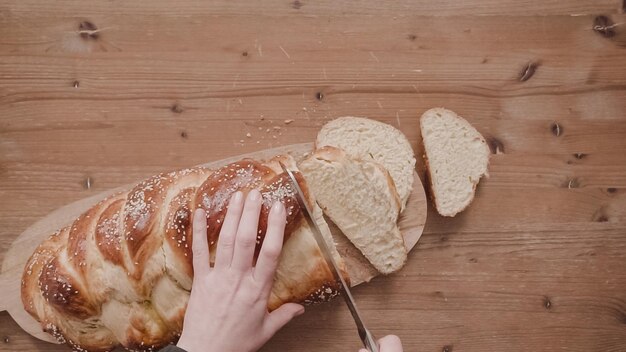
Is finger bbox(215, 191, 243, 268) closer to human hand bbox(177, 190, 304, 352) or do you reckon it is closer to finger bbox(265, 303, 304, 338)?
human hand bbox(177, 190, 304, 352)

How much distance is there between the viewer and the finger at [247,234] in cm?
147

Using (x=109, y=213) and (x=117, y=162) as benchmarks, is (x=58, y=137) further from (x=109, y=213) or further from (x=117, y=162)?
(x=109, y=213)

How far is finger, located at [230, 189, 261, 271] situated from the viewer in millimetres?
1470

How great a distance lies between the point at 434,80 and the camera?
190cm

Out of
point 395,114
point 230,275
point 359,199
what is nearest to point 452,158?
point 395,114

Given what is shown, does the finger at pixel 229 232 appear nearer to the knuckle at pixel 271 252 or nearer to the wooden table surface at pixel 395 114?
the knuckle at pixel 271 252

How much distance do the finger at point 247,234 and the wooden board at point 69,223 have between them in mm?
355

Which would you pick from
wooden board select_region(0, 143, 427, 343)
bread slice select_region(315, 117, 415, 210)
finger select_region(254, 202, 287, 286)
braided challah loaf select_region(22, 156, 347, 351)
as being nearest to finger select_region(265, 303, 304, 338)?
braided challah loaf select_region(22, 156, 347, 351)

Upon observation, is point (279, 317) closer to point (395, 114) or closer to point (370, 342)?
point (370, 342)

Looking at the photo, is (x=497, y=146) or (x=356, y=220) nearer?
(x=356, y=220)

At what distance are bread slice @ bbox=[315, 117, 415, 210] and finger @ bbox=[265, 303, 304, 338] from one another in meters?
0.46

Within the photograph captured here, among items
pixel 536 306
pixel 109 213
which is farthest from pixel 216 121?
pixel 536 306

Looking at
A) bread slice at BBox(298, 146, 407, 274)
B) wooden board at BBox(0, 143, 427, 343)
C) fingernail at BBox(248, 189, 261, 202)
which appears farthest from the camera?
wooden board at BBox(0, 143, 427, 343)

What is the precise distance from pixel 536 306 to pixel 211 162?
1.16 m
